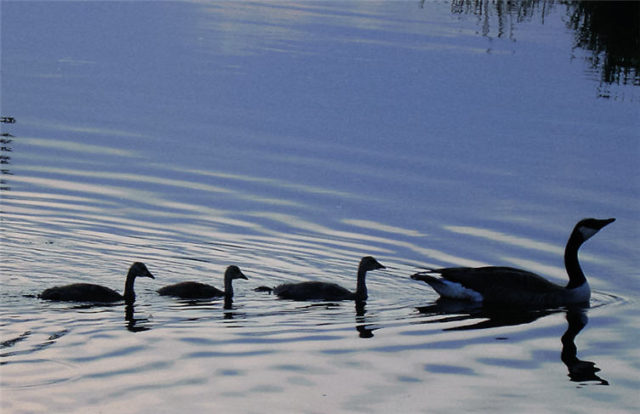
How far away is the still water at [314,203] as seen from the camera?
10688 mm

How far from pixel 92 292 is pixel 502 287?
4.76 metres

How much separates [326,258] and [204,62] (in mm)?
14081

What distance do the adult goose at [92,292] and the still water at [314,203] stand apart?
26 cm

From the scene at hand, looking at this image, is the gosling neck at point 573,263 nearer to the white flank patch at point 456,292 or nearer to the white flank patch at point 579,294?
the white flank patch at point 579,294

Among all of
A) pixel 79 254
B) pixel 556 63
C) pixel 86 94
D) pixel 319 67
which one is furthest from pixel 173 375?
pixel 556 63

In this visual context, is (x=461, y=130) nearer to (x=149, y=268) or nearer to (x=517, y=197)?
(x=517, y=197)

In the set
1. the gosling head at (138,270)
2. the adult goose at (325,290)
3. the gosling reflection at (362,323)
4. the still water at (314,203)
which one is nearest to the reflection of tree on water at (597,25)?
the still water at (314,203)

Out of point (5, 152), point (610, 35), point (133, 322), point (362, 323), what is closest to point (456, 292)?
Answer: point (362, 323)

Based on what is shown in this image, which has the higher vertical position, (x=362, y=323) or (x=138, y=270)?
(x=138, y=270)

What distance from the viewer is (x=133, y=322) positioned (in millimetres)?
12594

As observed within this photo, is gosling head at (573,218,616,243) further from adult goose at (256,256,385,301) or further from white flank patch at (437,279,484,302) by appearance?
adult goose at (256,256,385,301)

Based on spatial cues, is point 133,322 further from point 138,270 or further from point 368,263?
point 368,263

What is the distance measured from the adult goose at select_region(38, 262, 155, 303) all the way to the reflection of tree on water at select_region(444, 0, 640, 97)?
15069mm

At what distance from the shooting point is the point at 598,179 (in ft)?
66.0
